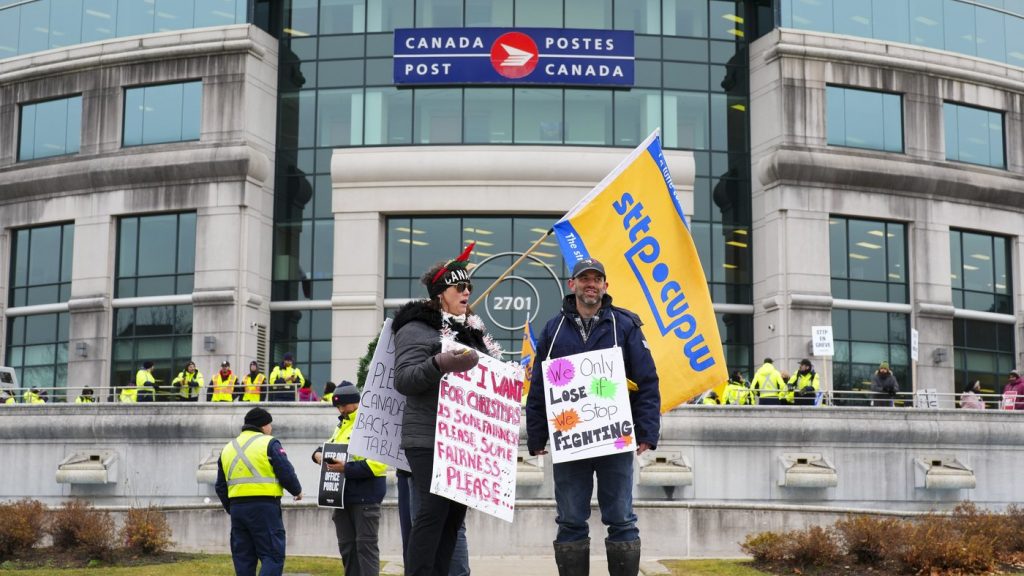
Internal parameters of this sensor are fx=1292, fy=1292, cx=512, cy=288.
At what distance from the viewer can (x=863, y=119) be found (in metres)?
39.5

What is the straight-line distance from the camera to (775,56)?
3888 cm

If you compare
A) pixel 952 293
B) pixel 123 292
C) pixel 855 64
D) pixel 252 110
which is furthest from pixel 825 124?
pixel 123 292

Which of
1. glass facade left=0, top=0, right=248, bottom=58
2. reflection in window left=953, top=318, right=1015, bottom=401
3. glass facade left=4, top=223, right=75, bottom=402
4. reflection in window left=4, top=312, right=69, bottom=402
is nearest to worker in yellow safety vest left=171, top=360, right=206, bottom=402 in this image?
reflection in window left=4, top=312, right=69, bottom=402

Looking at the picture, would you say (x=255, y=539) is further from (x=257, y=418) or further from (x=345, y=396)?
(x=345, y=396)

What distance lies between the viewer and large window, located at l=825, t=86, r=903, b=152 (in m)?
39.2

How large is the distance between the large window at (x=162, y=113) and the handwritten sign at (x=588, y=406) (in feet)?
106

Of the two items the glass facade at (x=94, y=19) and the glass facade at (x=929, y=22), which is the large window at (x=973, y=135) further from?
the glass facade at (x=94, y=19)

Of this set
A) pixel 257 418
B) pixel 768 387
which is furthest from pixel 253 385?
pixel 257 418

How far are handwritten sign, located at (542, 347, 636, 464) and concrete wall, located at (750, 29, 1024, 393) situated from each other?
96.4 ft

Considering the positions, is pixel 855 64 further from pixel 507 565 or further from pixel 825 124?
pixel 507 565

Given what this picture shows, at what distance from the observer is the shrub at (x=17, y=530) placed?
50.9 feet

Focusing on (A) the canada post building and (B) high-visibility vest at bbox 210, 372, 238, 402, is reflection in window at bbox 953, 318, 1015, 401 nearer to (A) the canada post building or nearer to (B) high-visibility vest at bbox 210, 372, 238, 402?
(A) the canada post building

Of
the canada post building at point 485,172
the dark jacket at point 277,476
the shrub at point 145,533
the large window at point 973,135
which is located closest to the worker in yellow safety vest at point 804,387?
the canada post building at point 485,172

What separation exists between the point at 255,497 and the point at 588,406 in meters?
3.84
